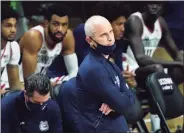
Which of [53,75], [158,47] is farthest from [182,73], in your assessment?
[53,75]

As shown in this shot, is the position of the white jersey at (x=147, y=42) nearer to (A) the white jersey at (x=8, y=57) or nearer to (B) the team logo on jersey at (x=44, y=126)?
(A) the white jersey at (x=8, y=57)

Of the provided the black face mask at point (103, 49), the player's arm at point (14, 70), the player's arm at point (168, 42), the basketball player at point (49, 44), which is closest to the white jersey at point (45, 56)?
the basketball player at point (49, 44)

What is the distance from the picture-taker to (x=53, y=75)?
484cm

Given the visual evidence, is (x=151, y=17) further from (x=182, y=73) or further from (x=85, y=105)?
(x=85, y=105)

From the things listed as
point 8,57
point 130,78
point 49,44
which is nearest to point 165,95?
point 130,78

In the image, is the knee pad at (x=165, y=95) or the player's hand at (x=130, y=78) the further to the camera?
the player's hand at (x=130, y=78)

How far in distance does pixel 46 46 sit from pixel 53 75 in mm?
260

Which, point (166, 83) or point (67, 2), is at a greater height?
point (67, 2)

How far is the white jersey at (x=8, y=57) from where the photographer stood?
4449mm

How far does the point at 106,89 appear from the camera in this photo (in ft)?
11.1

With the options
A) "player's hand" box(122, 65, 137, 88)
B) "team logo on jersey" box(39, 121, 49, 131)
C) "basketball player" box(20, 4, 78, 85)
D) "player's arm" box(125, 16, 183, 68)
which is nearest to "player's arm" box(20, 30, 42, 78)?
"basketball player" box(20, 4, 78, 85)

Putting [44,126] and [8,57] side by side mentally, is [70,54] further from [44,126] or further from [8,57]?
[44,126]

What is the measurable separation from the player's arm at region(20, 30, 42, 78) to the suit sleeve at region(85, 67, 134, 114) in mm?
1193

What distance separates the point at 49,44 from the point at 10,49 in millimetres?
430
